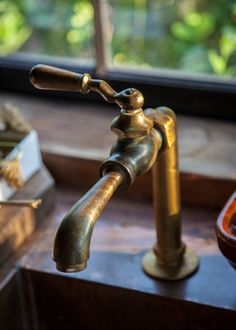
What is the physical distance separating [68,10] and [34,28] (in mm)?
91

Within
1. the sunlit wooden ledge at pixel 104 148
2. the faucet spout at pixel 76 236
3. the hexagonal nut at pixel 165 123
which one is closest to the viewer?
the faucet spout at pixel 76 236

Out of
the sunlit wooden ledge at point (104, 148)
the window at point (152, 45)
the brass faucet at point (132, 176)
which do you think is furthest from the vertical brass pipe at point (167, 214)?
the window at point (152, 45)

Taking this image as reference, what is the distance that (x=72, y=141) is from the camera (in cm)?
109

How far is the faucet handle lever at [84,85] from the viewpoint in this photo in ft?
2.21

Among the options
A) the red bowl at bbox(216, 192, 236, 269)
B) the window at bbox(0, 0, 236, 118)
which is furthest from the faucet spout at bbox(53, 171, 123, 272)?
the window at bbox(0, 0, 236, 118)


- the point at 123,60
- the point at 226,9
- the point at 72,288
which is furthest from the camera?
the point at 123,60

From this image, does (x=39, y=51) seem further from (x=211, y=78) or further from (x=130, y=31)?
(x=211, y=78)

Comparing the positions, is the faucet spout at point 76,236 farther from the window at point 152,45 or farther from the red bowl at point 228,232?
the window at point 152,45

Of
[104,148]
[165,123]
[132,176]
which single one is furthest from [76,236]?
[104,148]

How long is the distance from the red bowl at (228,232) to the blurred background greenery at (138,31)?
35 cm

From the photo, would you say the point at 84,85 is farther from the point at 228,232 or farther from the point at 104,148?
the point at 104,148

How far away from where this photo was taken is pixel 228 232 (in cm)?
76

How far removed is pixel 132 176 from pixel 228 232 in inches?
6.9

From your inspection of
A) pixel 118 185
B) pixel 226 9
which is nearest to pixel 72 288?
pixel 118 185
